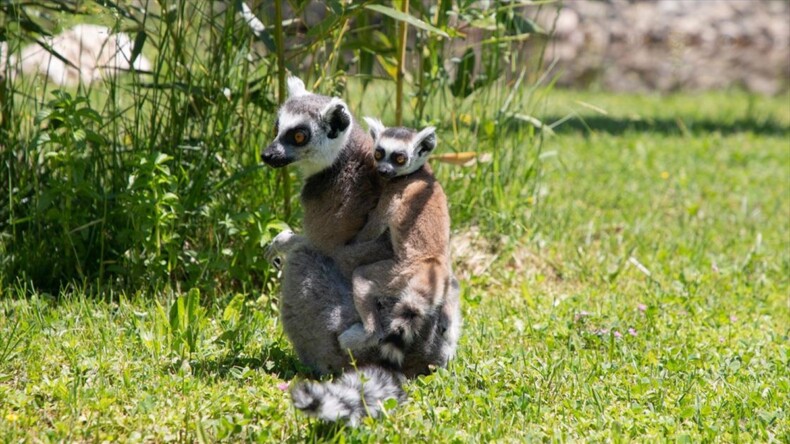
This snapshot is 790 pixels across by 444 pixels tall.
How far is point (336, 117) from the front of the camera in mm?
3750

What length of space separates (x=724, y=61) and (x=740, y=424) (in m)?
10.4

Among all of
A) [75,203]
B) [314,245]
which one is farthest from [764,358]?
[75,203]

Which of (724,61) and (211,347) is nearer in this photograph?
(211,347)

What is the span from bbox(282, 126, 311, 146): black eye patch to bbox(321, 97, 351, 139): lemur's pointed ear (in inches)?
3.7

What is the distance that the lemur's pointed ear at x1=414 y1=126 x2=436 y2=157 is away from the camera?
3.78 m

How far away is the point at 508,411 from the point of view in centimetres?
342

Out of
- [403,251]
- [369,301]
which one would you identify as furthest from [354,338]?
[403,251]

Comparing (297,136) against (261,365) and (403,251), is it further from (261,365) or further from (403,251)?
(261,365)

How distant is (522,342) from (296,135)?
1454 millimetres

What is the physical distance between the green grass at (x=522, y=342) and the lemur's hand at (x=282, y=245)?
12.8 inches

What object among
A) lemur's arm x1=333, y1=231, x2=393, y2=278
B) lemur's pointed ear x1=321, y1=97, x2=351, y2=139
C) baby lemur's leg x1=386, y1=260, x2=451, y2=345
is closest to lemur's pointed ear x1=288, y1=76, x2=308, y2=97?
lemur's pointed ear x1=321, y1=97, x2=351, y2=139

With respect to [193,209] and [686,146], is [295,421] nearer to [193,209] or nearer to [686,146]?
[193,209]

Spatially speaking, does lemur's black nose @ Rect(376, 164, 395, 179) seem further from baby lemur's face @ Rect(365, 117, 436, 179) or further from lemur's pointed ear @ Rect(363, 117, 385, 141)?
lemur's pointed ear @ Rect(363, 117, 385, 141)

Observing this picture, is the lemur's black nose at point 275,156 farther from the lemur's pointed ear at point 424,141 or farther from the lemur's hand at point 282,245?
the lemur's pointed ear at point 424,141
